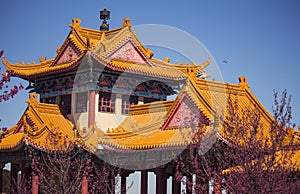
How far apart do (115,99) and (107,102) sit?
1.43ft

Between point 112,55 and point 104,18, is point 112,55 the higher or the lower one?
the lower one

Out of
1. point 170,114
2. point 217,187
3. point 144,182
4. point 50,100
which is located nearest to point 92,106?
point 50,100

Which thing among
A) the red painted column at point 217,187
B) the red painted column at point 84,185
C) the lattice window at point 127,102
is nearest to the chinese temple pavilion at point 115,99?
the lattice window at point 127,102

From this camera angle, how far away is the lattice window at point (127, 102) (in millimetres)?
33062

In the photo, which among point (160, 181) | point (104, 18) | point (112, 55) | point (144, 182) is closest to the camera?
point (160, 181)

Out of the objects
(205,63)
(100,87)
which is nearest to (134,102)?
(100,87)

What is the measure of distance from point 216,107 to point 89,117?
7550 mm

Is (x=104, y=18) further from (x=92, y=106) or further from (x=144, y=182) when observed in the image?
(x=144, y=182)

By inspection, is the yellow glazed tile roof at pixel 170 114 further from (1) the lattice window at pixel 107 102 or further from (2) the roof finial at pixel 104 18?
(2) the roof finial at pixel 104 18

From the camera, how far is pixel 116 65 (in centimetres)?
3212

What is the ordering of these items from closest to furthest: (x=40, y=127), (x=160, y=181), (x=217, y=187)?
(x=217, y=187), (x=160, y=181), (x=40, y=127)

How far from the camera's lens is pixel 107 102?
3272cm

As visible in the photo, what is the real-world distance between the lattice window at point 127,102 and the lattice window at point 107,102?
1.79 feet

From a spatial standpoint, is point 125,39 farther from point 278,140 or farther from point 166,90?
point 278,140
